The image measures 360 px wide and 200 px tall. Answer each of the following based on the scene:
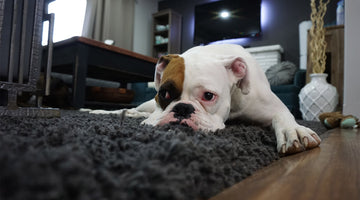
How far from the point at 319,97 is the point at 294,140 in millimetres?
2241

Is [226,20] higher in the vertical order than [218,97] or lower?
higher

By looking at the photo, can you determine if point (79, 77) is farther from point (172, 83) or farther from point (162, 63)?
point (172, 83)

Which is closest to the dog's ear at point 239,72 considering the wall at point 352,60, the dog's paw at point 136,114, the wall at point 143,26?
the dog's paw at point 136,114

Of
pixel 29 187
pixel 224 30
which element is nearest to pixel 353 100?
pixel 29 187

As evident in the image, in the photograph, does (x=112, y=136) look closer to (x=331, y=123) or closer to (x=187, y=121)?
(x=187, y=121)

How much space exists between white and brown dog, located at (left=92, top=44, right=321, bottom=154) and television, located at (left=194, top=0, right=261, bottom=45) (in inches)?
142

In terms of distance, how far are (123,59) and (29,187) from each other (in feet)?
6.98

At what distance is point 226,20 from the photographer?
4582 millimetres

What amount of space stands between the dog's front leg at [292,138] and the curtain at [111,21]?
4.23 meters

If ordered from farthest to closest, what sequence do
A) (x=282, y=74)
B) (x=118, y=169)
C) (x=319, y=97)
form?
(x=282, y=74)
(x=319, y=97)
(x=118, y=169)

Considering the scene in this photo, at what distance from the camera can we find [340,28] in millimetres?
2967

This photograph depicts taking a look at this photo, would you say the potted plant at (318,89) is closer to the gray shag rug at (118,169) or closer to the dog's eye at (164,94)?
the dog's eye at (164,94)

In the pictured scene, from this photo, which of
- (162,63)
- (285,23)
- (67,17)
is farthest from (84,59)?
(285,23)

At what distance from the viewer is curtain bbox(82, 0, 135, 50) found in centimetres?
448
